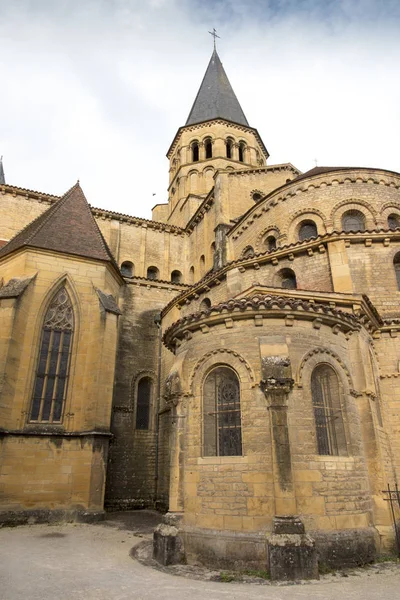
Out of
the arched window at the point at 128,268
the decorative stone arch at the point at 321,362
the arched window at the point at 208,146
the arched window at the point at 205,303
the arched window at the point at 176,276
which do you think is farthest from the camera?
the arched window at the point at 208,146

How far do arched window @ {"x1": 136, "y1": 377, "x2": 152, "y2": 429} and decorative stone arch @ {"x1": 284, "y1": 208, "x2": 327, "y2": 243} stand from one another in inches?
371

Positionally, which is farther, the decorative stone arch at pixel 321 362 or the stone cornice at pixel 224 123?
the stone cornice at pixel 224 123

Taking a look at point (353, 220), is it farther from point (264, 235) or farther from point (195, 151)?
point (195, 151)

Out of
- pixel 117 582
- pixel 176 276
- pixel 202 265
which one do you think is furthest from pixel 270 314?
pixel 176 276

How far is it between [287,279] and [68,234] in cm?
950

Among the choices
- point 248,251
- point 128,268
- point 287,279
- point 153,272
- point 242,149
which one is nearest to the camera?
point 287,279

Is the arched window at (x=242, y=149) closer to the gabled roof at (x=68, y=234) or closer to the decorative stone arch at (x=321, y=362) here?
the gabled roof at (x=68, y=234)

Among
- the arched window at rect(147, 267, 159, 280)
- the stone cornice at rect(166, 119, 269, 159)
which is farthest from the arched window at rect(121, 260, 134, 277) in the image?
the stone cornice at rect(166, 119, 269, 159)

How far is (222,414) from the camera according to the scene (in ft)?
30.1

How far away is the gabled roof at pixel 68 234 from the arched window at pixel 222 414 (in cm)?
968

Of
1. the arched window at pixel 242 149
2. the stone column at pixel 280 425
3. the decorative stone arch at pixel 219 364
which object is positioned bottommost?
the stone column at pixel 280 425

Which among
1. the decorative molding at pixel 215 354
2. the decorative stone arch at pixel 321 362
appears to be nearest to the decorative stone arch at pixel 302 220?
the decorative stone arch at pixel 321 362

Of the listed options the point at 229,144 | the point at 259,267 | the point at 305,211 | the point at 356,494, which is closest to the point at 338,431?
the point at 356,494

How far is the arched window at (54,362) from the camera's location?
14.5 m
